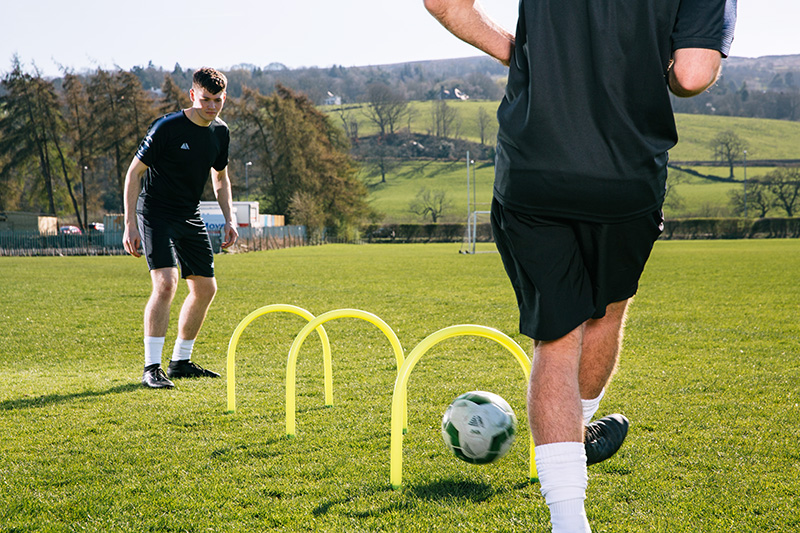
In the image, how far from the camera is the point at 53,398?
5125 millimetres

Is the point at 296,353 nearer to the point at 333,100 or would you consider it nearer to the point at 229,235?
the point at 229,235

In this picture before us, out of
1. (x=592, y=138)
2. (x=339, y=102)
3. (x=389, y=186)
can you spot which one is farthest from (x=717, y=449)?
(x=339, y=102)

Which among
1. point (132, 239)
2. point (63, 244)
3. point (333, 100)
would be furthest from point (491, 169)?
point (132, 239)

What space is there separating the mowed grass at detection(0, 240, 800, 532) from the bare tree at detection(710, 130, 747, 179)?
102729 mm

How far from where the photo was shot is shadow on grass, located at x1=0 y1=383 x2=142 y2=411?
4.89 meters

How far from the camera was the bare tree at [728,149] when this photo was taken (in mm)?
100500

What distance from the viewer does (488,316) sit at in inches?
408

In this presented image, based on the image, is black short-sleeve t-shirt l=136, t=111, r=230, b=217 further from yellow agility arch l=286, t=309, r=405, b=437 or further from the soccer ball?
the soccer ball

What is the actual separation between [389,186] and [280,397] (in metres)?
105

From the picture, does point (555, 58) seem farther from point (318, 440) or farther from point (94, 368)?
point (94, 368)

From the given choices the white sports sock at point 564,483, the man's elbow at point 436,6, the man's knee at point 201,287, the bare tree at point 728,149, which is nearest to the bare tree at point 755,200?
the bare tree at point 728,149

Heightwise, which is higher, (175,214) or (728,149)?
(728,149)

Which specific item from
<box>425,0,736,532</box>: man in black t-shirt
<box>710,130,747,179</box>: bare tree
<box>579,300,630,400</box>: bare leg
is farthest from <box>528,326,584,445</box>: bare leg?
<box>710,130,747,179</box>: bare tree

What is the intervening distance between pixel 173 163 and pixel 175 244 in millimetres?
687
